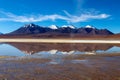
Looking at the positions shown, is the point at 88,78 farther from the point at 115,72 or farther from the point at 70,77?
the point at 115,72

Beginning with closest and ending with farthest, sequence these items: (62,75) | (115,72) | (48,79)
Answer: (48,79) < (62,75) < (115,72)

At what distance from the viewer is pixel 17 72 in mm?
11297

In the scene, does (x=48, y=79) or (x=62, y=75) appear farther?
(x=62, y=75)

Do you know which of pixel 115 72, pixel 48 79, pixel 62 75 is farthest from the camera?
pixel 115 72

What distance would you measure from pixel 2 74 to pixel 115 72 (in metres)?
4.88

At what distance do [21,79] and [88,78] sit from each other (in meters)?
2.58

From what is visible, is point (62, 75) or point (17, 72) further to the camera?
point (17, 72)

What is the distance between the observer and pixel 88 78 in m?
9.94

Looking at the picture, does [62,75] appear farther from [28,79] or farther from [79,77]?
[28,79]

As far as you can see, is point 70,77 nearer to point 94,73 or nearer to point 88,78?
point 88,78

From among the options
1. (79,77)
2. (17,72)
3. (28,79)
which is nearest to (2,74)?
(17,72)

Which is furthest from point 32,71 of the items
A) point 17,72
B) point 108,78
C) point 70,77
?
point 108,78

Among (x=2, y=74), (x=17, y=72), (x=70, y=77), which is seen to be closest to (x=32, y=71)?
(x=17, y=72)

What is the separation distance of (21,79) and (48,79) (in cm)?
103
